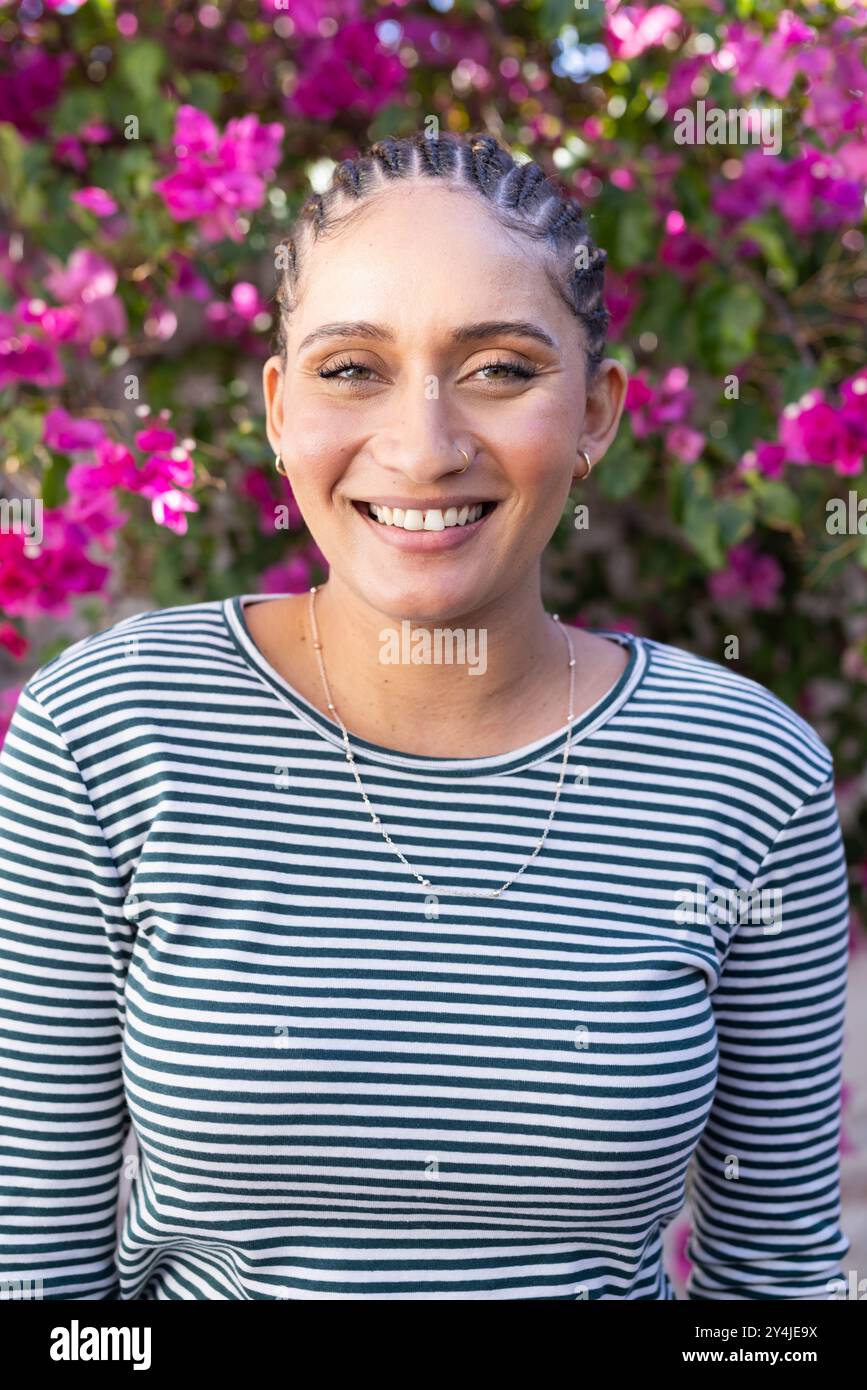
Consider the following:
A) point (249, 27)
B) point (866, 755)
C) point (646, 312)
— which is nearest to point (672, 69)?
point (646, 312)

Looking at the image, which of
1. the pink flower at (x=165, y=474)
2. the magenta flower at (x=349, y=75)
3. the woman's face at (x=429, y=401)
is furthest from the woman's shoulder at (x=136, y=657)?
the magenta flower at (x=349, y=75)

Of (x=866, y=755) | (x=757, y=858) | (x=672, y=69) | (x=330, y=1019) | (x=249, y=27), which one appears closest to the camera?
(x=330, y=1019)

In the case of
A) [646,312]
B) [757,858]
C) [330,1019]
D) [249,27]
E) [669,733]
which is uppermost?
[249,27]

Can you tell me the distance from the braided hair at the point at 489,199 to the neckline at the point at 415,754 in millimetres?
250

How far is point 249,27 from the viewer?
229 centimetres

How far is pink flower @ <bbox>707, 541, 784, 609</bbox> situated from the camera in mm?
2393

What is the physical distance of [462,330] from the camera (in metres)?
1.10

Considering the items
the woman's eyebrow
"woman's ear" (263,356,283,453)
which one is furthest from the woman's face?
"woman's ear" (263,356,283,453)

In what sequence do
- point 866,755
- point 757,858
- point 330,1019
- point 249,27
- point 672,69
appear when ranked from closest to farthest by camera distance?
point 330,1019 < point 757,858 < point 672,69 < point 249,27 < point 866,755

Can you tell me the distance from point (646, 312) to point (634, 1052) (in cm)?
128

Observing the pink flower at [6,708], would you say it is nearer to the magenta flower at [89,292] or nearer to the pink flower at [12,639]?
the pink flower at [12,639]

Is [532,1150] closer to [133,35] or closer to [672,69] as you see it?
[672,69]

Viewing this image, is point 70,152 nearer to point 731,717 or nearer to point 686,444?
point 686,444

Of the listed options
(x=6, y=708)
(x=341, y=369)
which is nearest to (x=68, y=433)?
(x=6, y=708)
